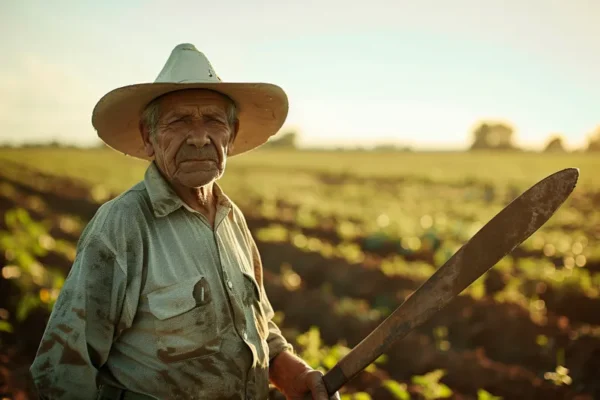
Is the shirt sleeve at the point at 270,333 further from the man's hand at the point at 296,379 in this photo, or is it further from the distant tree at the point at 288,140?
the distant tree at the point at 288,140

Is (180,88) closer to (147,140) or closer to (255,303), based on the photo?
(147,140)

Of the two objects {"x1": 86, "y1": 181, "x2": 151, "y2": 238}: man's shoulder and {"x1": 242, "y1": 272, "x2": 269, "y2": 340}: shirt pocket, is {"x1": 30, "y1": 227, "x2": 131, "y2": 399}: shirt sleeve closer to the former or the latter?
{"x1": 86, "y1": 181, "x2": 151, "y2": 238}: man's shoulder

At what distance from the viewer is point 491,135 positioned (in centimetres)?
6512

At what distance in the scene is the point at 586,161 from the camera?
114 ft

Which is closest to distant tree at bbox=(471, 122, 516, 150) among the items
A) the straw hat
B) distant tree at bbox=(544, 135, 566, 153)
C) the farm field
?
distant tree at bbox=(544, 135, 566, 153)

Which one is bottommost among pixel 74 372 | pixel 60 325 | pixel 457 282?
pixel 74 372

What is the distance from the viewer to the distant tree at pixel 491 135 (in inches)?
2501

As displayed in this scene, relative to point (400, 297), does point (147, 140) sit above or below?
above

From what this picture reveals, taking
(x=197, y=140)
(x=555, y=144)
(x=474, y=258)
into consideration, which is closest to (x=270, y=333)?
(x=197, y=140)

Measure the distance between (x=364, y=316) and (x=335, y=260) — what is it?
94.1 inches

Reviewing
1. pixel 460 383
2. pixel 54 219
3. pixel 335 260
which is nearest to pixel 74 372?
pixel 460 383

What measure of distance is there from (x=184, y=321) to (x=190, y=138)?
670mm

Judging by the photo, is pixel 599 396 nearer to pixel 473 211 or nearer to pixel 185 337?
pixel 185 337

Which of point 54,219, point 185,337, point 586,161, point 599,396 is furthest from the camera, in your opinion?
point 586,161
